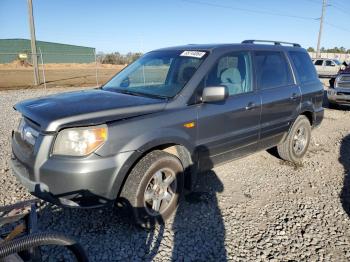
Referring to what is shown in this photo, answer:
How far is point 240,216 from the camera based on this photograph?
373cm

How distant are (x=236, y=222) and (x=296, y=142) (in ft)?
8.57

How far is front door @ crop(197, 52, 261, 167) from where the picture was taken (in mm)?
3734

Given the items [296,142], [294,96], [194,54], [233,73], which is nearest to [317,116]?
[296,142]

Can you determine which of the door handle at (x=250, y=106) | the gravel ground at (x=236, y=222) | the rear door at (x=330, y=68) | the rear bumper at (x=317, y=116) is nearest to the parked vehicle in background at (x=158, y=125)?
the door handle at (x=250, y=106)

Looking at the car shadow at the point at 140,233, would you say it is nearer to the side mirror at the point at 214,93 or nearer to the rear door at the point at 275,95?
the side mirror at the point at 214,93

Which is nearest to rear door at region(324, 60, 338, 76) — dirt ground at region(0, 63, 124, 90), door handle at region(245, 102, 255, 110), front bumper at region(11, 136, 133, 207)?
dirt ground at region(0, 63, 124, 90)

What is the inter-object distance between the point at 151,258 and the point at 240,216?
4.25 ft

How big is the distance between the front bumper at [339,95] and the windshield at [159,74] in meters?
8.94

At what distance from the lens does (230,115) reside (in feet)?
12.9

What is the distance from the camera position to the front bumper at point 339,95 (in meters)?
11.0

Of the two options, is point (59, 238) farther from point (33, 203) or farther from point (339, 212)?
point (339, 212)

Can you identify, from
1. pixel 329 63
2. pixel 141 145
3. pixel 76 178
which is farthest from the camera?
pixel 329 63

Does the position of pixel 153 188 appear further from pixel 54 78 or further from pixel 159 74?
pixel 54 78

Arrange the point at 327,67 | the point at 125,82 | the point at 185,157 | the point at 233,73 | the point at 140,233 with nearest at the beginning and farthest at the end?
the point at 140,233
the point at 185,157
the point at 233,73
the point at 125,82
the point at 327,67
